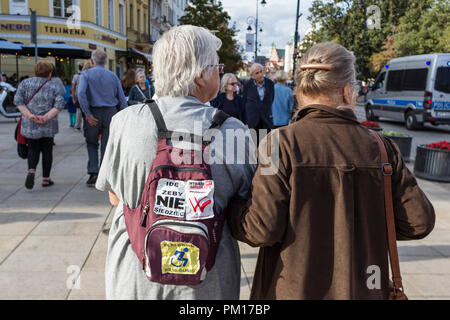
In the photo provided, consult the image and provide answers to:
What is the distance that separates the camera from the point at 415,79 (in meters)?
16.7

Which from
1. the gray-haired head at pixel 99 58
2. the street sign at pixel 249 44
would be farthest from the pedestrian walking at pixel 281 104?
the street sign at pixel 249 44

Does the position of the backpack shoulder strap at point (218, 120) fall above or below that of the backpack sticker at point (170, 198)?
above

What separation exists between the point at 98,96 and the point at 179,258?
5.11 m

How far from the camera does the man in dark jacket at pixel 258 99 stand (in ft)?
24.9

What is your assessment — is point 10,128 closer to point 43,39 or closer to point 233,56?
point 43,39

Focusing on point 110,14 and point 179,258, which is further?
point 110,14

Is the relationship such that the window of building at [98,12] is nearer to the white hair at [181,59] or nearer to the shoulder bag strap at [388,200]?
the white hair at [181,59]

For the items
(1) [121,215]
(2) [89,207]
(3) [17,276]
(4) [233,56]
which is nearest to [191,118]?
(1) [121,215]

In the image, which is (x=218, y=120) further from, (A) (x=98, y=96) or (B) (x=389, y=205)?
(A) (x=98, y=96)

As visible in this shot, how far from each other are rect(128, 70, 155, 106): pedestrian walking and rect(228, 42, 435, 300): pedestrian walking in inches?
229

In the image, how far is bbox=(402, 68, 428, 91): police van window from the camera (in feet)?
53.0

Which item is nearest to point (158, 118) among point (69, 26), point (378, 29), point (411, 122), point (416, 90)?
point (411, 122)

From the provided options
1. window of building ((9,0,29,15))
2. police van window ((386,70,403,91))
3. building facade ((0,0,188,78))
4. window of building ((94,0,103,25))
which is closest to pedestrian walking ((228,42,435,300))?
police van window ((386,70,403,91))

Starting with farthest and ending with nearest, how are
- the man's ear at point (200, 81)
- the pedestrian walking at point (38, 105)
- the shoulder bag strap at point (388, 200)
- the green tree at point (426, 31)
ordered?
the green tree at point (426, 31)
the pedestrian walking at point (38, 105)
the man's ear at point (200, 81)
the shoulder bag strap at point (388, 200)
